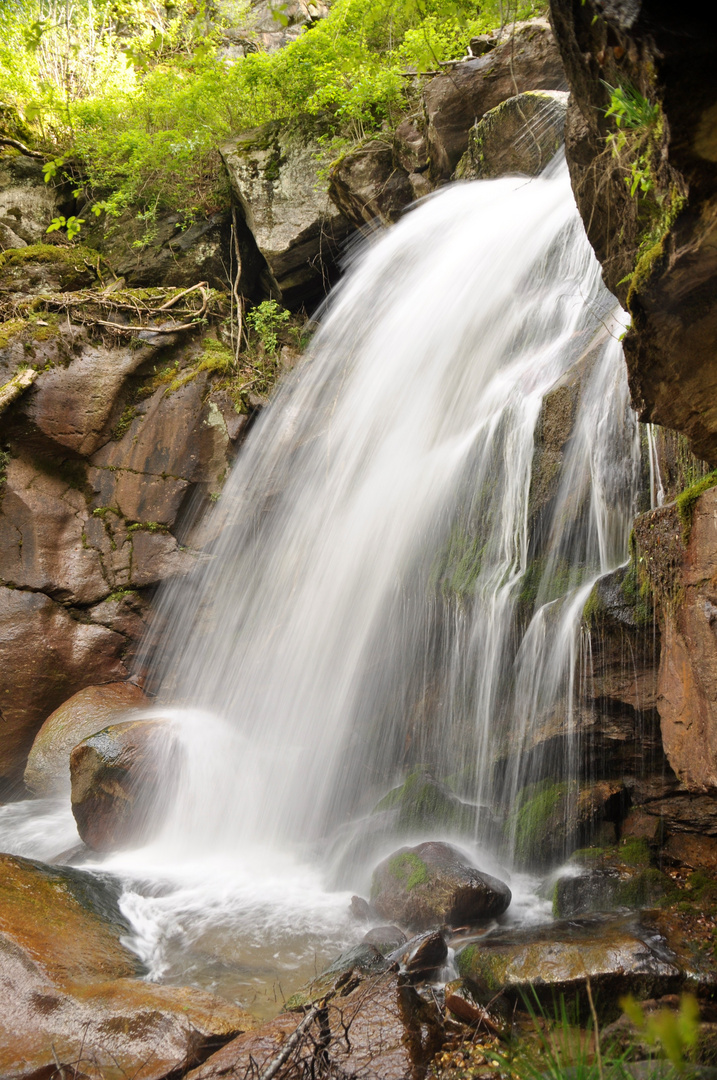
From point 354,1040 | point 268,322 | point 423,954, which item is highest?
point 268,322

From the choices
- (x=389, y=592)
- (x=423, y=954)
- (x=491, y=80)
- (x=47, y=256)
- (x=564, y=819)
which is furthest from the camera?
(x=47, y=256)

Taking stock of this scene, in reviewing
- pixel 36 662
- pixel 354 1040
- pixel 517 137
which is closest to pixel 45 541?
pixel 36 662

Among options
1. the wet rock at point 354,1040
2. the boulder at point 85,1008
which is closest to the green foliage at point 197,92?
the boulder at point 85,1008

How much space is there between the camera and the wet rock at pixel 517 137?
319 inches

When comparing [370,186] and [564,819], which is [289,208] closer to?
[370,186]

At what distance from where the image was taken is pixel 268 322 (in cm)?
1005

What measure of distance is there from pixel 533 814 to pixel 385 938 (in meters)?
1.34

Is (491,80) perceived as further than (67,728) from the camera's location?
Yes

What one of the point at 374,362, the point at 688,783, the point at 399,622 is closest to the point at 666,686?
the point at 688,783

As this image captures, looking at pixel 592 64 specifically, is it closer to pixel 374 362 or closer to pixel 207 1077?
pixel 207 1077

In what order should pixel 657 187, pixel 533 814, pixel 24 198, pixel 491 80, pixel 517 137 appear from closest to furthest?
1. pixel 657 187
2. pixel 533 814
3. pixel 517 137
4. pixel 491 80
5. pixel 24 198

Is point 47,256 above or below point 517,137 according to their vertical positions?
below

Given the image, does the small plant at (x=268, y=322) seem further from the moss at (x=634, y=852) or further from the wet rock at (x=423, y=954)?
the wet rock at (x=423, y=954)

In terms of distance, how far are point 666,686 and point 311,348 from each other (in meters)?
7.24
